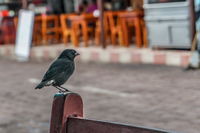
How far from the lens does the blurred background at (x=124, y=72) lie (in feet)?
19.4

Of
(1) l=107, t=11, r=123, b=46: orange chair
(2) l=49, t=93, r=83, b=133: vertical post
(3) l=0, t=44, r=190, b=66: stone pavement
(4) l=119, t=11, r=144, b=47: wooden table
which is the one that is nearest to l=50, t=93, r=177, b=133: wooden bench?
(2) l=49, t=93, r=83, b=133: vertical post

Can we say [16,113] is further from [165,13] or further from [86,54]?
[86,54]

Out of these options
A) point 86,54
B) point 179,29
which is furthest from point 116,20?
point 179,29

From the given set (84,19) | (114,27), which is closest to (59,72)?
(114,27)

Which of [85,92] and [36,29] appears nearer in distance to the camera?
[85,92]

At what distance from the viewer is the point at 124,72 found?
9.65m

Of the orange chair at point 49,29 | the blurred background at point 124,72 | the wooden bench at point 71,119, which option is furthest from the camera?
the orange chair at point 49,29

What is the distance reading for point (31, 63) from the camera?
1273cm

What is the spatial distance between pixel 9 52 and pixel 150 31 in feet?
20.0

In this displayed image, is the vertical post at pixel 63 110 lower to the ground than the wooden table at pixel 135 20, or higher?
higher

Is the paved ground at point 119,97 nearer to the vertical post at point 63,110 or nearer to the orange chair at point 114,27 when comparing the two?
the orange chair at point 114,27

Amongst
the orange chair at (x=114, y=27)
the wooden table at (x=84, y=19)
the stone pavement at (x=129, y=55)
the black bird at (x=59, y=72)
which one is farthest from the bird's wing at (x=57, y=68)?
the wooden table at (x=84, y=19)

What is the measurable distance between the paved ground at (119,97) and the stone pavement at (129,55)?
27 centimetres

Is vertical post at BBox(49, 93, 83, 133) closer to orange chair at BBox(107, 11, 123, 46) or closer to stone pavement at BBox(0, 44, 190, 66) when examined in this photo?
stone pavement at BBox(0, 44, 190, 66)
